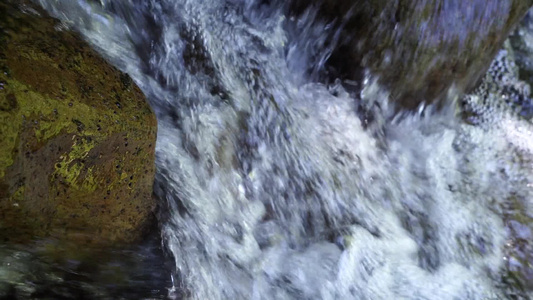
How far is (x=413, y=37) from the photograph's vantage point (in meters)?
2.64

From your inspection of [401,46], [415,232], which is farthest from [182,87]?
[415,232]

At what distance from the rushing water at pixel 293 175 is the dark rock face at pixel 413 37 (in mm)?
102

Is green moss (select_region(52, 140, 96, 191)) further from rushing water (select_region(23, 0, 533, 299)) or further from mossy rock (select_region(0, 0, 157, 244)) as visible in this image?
rushing water (select_region(23, 0, 533, 299))

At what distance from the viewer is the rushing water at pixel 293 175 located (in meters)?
2.24

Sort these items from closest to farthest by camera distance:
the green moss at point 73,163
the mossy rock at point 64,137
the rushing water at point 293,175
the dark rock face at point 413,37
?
the mossy rock at point 64,137 < the green moss at point 73,163 < the rushing water at point 293,175 < the dark rock face at point 413,37

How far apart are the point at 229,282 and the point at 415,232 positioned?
1008mm

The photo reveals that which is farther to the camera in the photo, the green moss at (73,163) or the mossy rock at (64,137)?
the green moss at (73,163)

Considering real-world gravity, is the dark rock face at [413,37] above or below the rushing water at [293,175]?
above

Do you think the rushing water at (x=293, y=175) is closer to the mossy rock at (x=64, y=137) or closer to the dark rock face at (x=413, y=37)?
the dark rock face at (x=413, y=37)

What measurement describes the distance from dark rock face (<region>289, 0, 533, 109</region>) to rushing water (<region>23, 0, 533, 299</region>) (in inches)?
4.0

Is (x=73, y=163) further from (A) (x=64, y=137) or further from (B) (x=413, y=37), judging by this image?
(B) (x=413, y=37)

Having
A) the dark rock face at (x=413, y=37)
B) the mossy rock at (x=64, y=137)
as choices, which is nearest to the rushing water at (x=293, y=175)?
the dark rock face at (x=413, y=37)

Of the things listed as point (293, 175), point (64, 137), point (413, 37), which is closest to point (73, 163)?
point (64, 137)

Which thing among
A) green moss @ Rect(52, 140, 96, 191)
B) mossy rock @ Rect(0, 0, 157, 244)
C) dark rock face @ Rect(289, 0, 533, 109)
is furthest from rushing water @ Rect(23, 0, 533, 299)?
green moss @ Rect(52, 140, 96, 191)
